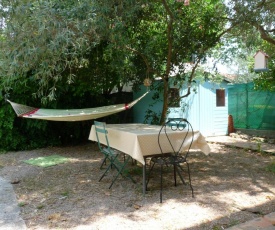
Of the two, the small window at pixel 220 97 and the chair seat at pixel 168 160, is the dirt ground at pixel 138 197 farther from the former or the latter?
the small window at pixel 220 97

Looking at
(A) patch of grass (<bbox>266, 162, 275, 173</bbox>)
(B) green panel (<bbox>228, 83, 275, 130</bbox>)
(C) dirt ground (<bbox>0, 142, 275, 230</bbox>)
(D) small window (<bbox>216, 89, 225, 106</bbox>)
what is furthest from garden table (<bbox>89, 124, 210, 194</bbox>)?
(D) small window (<bbox>216, 89, 225, 106</bbox>)

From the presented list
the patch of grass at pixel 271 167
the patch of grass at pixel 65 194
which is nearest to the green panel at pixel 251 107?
the patch of grass at pixel 271 167

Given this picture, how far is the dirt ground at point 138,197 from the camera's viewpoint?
2.63 meters

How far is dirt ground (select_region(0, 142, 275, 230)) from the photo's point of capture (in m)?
2.63

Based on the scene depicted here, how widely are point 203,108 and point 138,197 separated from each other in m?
5.50

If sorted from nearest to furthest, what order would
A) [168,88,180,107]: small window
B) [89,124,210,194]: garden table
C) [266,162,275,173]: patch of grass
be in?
[89,124,210,194]: garden table → [266,162,275,173]: patch of grass → [168,88,180,107]: small window

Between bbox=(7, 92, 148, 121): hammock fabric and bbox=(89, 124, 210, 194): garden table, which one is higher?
bbox=(7, 92, 148, 121): hammock fabric

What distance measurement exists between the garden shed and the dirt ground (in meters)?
2.97

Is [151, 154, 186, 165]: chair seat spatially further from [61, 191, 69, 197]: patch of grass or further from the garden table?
[61, 191, 69, 197]: patch of grass

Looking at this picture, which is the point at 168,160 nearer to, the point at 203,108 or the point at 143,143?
the point at 143,143

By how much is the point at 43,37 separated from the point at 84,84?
2.90m

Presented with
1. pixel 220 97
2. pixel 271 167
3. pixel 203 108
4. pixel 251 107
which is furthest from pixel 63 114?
pixel 251 107

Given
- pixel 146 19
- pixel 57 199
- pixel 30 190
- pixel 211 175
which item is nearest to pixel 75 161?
pixel 30 190

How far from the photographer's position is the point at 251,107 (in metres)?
8.13
